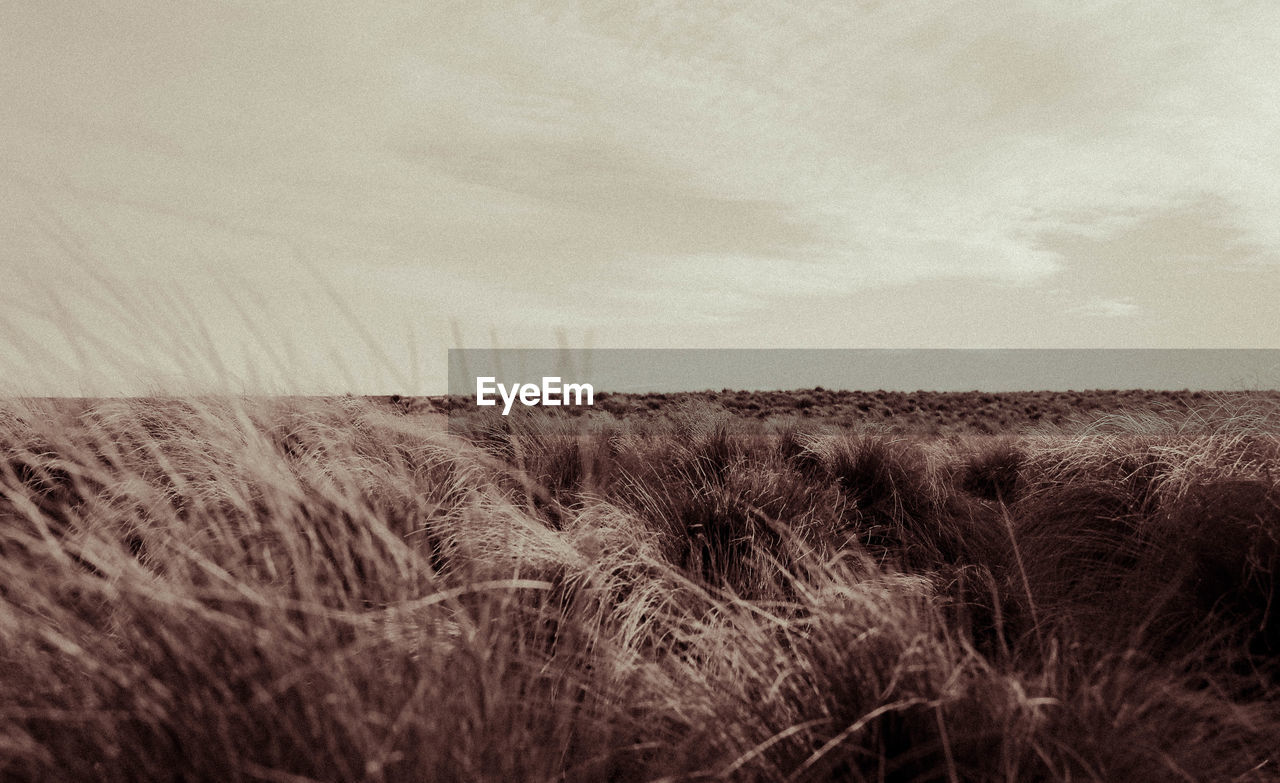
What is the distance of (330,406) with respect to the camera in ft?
20.3

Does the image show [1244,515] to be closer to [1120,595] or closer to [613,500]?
[1120,595]

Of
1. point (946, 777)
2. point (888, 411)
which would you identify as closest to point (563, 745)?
point (946, 777)

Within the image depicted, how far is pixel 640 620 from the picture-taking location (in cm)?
323

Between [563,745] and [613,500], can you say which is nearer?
[563,745]

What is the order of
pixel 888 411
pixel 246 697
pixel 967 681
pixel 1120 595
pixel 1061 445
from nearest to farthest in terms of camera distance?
pixel 246 697, pixel 967 681, pixel 1120 595, pixel 1061 445, pixel 888 411

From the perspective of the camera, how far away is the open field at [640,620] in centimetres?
148

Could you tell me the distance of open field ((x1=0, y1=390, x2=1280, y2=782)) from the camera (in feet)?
4.85

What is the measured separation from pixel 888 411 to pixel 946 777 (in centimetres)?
2330

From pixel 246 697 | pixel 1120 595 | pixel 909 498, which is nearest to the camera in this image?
pixel 246 697

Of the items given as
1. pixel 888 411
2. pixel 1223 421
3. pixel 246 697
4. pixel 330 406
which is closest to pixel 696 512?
pixel 246 697

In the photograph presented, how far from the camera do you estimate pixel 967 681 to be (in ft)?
5.63

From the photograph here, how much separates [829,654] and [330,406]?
17.7ft

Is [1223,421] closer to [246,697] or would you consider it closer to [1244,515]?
[1244,515]

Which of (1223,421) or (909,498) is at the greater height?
(1223,421)
